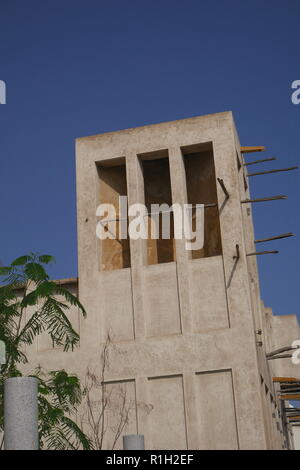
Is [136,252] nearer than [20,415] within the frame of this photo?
No

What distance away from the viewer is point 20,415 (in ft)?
40.5

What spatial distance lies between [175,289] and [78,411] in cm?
415

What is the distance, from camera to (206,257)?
2245 centimetres

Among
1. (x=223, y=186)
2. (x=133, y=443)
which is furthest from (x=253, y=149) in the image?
(x=133, y=443)

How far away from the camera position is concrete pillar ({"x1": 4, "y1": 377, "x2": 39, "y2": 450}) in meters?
12.3

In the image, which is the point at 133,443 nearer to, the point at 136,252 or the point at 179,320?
the point at 179,320

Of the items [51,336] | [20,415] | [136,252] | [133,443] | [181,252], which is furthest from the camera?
[136,252]

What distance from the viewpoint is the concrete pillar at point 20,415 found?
12.3 m

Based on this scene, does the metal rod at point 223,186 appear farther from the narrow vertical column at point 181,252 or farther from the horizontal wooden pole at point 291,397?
the horizontal wooden pole at point 291,397

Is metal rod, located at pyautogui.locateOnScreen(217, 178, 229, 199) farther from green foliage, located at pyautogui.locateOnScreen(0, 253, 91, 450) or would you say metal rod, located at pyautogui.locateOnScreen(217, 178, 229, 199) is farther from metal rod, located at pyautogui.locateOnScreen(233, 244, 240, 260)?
green foliage, located at pyautogui.locateOnScreen(0, 253, 91, 450)

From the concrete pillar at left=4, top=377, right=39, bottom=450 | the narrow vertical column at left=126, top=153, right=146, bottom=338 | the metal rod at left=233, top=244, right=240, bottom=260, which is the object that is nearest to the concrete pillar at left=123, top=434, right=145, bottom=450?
the concrete pillar at left=4, top=377, right=39, bottom=450

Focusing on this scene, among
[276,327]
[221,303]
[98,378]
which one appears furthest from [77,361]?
[276,327]

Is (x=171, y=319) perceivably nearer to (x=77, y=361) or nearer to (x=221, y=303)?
(x=221, y=303)

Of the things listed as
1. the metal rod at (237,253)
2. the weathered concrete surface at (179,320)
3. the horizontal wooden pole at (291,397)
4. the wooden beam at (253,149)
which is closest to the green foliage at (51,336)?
the weathered concrete surface at (179,320)
